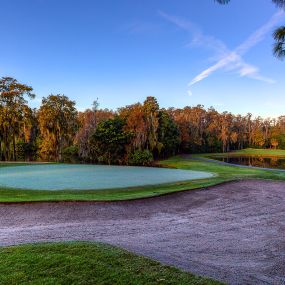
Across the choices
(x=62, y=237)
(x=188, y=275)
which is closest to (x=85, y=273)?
(x=188, y=275)

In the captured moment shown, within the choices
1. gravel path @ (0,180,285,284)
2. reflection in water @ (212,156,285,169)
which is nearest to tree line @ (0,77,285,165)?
reflection in water @ (212,156,285,169)

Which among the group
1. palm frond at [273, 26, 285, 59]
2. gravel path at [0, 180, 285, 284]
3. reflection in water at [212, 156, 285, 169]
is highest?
palm frond at [273, 26, 285, 59]

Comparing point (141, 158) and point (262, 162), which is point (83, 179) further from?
point (262, 162)

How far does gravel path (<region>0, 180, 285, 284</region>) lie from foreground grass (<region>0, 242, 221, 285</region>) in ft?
2.24

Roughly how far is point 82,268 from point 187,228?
485cm

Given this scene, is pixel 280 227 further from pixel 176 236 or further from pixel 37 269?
pixel 37 269

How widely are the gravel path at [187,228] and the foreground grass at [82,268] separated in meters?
0.68

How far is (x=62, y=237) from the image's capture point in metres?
7.23

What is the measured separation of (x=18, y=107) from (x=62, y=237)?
4112 centimetres

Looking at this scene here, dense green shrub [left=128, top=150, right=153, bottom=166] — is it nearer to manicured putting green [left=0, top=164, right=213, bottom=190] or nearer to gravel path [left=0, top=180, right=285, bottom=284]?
manicured putting green [left=0, top=164, right=213, bottom=190]

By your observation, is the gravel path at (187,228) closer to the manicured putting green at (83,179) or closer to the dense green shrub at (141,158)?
the manicured putting green at (83,179)

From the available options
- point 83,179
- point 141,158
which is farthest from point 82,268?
point 141,158

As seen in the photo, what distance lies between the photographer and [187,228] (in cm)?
880

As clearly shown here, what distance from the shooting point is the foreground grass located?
4195mm
